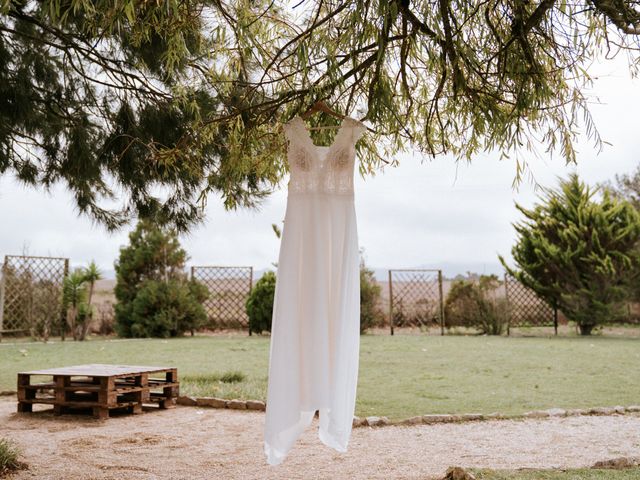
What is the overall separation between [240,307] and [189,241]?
25.2 ft

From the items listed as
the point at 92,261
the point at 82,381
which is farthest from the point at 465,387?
the point at 92,261

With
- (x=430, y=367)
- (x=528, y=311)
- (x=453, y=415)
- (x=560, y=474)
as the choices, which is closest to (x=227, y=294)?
(x=528, y=311)

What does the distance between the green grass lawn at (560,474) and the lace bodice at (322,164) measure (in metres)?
1.39

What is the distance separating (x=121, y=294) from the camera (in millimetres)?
11445

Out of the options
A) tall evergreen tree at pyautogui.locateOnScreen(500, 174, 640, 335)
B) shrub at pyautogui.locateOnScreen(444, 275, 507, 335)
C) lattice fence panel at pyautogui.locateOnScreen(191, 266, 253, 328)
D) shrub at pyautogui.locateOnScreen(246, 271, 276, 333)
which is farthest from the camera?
lattice fence panel at pyautogui.locateOnScreen(191, 266, 253, 328)

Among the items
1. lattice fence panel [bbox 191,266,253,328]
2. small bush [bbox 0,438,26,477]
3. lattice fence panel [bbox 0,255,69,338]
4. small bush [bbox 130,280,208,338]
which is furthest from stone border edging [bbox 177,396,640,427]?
lattice fence panel [bbox 191,266,253,328]

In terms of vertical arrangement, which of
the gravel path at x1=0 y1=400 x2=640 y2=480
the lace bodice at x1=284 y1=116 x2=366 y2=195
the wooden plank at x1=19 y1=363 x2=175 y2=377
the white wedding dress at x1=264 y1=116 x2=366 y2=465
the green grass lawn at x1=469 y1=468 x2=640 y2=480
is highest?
the lace bodice at x1=284 y1=116 x2=366 y2=195

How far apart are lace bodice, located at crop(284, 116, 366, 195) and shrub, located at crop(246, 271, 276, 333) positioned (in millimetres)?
8309

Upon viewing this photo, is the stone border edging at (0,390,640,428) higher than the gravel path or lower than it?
higher

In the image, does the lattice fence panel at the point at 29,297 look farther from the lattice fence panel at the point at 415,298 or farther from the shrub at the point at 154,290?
the lattice fence panel at the point at 415,298

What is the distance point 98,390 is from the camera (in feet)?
15.9

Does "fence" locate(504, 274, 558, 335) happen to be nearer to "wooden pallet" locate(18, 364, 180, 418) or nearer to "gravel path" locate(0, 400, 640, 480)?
"gravel path" locate(0, 400, 640, 480)

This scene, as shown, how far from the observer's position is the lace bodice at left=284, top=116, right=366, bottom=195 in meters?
2.65

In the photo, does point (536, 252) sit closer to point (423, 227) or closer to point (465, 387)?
point (423, 227)
